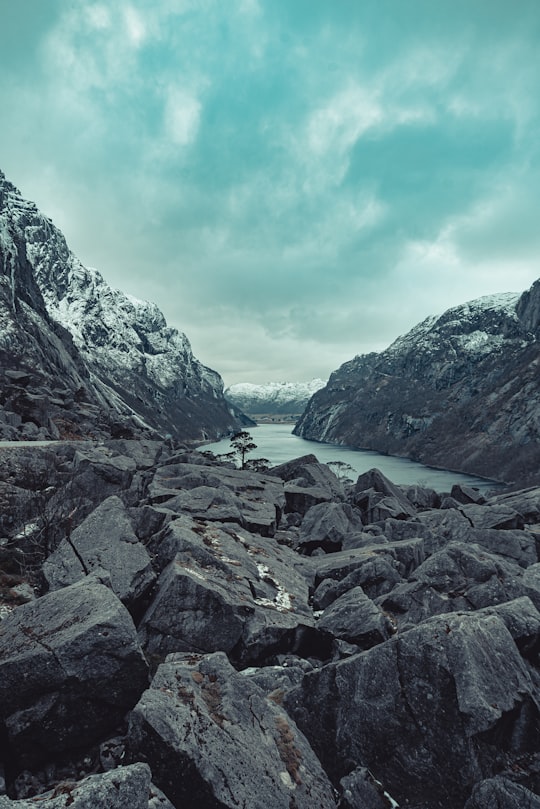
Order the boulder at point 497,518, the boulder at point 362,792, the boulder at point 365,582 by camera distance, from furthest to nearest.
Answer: the boulder at point 497,518, the boulder at point 365,582, the boulder at point 362,792

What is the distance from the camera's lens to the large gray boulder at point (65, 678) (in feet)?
24.5

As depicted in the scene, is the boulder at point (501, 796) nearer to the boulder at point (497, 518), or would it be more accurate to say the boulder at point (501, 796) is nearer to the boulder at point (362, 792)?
the boulder at point (362, 792)

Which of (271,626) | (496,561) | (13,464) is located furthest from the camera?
(13,464)

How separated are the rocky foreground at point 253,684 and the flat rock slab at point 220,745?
0.03m

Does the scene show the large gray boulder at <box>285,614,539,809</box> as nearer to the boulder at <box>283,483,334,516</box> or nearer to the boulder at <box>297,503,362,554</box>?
the boulder at <box>297,503,362,554</box>

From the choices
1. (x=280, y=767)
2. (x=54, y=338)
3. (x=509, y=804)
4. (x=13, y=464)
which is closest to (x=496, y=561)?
(x=509, y=804)

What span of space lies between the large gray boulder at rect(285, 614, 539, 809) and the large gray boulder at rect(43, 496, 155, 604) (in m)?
5.72

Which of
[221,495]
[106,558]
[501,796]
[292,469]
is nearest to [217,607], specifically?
[106,558]

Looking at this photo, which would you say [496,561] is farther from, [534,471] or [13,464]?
[534,471]

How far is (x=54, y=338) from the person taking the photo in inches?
6403

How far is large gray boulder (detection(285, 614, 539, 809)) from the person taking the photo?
7.03m

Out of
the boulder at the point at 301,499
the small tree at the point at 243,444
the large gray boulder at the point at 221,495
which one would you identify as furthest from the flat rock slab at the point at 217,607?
the small tree at the point at 243,444

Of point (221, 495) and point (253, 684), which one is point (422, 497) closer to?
point (221, 495)

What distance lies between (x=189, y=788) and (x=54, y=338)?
17950cm
